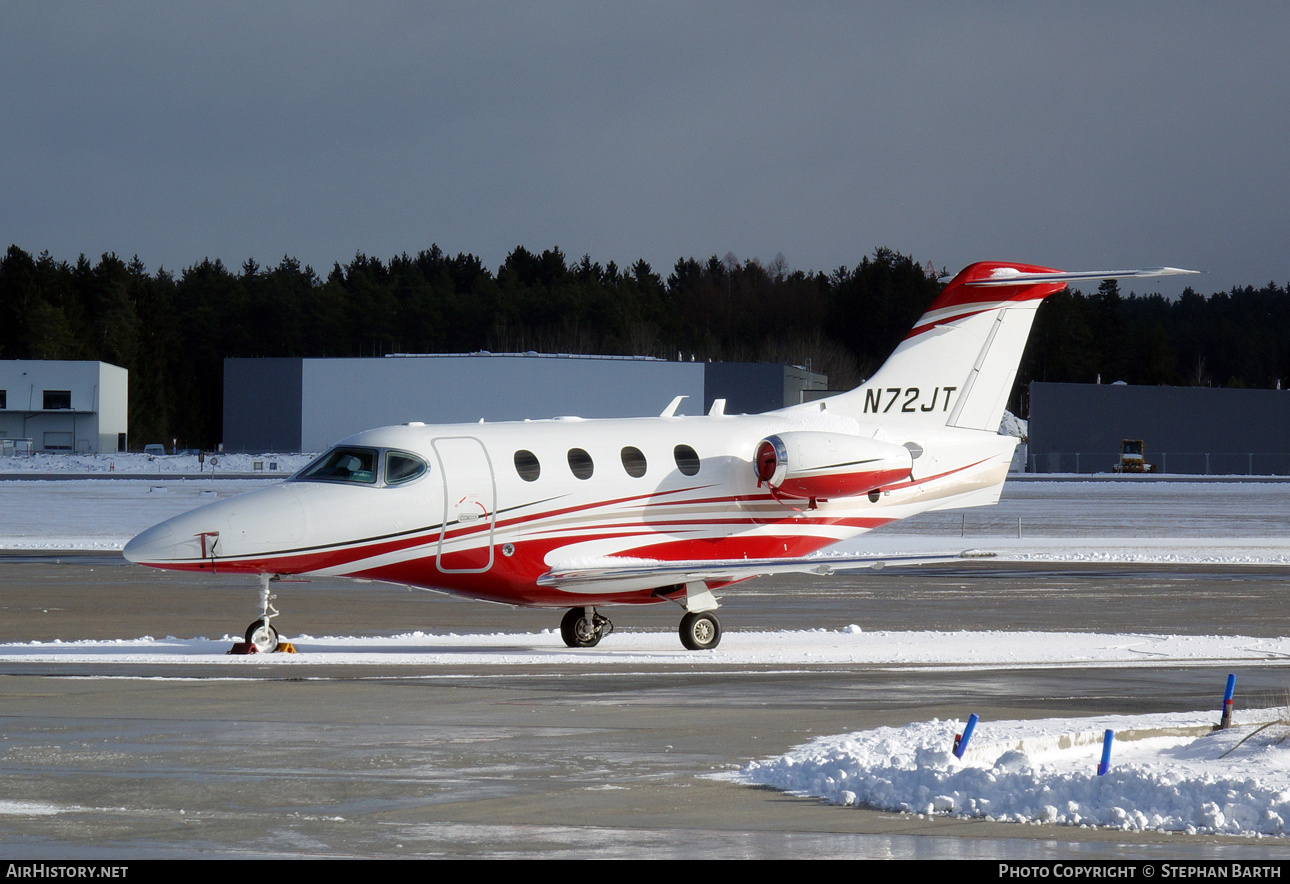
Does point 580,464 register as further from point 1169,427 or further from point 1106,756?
point 1169,427

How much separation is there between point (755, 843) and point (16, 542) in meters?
35.0

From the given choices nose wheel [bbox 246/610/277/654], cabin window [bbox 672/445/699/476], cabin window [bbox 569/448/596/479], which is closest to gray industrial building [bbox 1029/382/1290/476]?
cabin window [bbox 672/445/699/476]

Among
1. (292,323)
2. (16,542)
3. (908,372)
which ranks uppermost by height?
(292,323)

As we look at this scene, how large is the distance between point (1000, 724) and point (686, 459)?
8566mm

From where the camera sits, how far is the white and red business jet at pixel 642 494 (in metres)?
17.5

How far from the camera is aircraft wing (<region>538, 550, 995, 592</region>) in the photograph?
1820 cm

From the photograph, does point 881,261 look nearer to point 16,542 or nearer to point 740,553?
point 16,542

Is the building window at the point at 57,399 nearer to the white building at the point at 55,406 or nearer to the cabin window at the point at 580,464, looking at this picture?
the white building at the point at 55,406

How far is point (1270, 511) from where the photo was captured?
5825 cm

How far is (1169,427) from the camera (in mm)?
99312

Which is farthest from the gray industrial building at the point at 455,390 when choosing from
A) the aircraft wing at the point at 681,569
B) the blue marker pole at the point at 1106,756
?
the blue marker pole at the point at 1106,756
